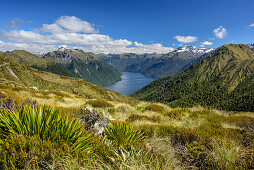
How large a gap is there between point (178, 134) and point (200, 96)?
205 m

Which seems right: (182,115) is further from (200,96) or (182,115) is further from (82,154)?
(200,96)

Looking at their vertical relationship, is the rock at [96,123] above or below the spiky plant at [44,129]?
below

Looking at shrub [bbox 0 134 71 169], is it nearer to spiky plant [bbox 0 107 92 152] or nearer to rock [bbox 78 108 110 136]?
spiky plant [bbox 0 107 92 152]

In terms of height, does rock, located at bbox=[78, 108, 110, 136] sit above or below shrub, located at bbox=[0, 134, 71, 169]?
below

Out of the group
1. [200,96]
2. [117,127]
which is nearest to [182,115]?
[117,127]

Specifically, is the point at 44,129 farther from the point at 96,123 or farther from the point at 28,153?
the point at 96,123

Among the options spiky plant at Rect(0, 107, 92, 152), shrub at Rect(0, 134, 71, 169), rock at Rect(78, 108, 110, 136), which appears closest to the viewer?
shrub at Rect(0, 134, 71, 169)

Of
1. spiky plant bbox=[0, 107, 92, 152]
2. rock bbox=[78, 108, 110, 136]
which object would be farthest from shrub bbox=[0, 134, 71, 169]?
rock bbox=[78, 108, 110, 136]

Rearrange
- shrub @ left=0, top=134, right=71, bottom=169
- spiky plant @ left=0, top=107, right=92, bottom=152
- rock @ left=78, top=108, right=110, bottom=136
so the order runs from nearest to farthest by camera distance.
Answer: shrub @ left=0, top=134, right=71, bottom=169, spiky plant @ left=0, top=107, right=92, bottom=152, rock @ left=78, top=108, right=110, bottom=136

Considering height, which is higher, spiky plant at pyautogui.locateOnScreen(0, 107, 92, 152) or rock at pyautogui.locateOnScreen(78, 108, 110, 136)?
spiky plant at pyautogui.locateOnScreen(0, 107, 92, 152)

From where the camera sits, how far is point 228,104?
5664 inches

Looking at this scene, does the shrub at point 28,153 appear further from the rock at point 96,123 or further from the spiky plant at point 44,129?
the rock at point 96,123

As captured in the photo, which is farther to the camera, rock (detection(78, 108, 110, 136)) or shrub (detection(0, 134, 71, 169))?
rock (detection(78, 108, 110, 136))

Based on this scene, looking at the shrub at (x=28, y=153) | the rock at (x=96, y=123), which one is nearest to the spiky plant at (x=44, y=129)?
the shrub at (x=28, y=153)
